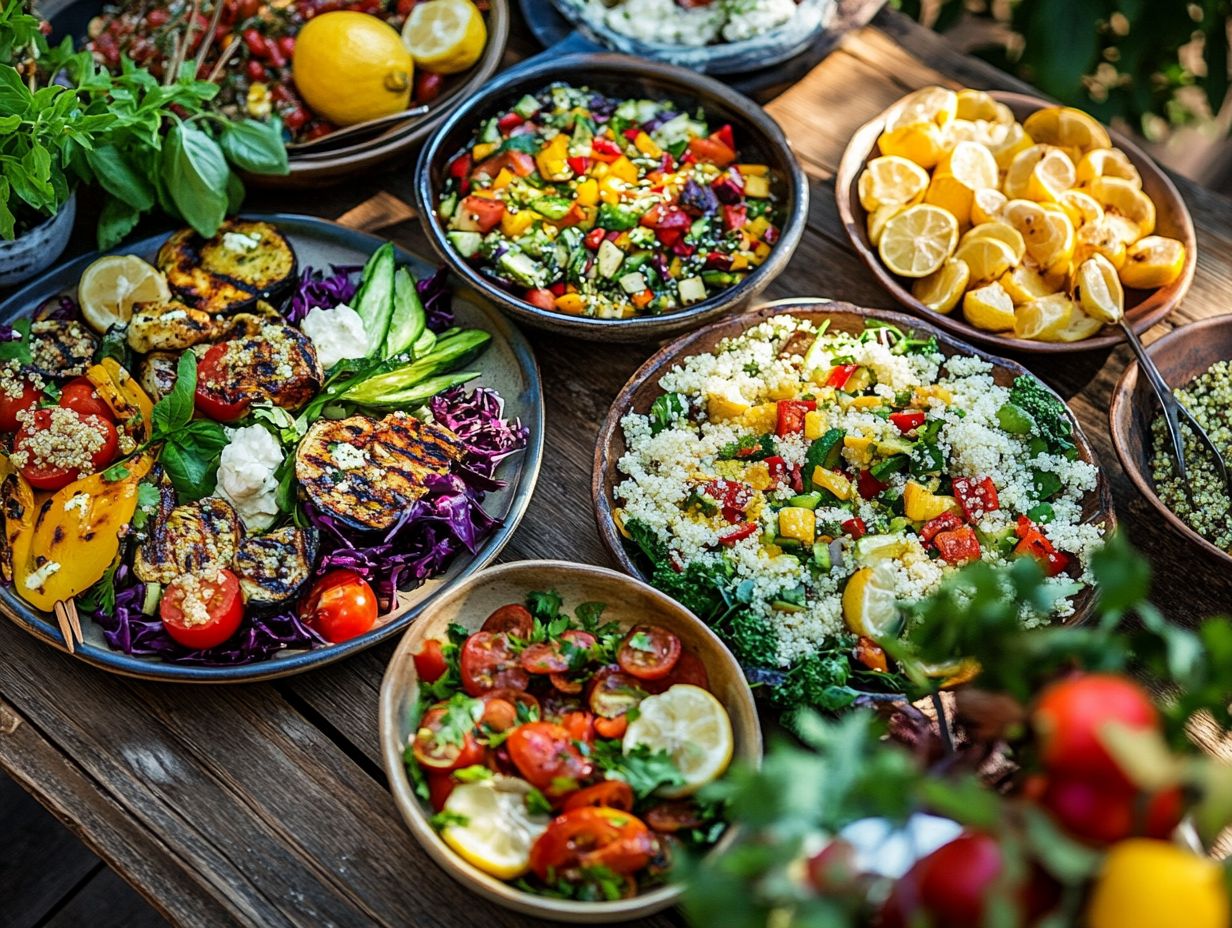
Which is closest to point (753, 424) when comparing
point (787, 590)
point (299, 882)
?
point (787, 590)

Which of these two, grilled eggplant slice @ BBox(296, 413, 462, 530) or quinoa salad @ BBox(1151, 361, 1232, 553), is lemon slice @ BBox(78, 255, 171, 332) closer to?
grilled eggplant slice @ BBox(296, 413, 462, 530)

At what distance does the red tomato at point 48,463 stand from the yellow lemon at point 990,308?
1.92m

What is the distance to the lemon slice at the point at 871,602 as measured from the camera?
2.00m

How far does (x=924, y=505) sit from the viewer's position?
2143mm

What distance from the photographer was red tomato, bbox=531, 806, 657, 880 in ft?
5.43

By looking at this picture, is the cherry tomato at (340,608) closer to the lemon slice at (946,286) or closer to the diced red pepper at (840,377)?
the diced red pepper at (840,377)

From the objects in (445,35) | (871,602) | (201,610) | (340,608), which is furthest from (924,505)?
(445,35)

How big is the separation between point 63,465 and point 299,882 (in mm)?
965

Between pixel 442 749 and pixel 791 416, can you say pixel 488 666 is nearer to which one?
pixel 442 749

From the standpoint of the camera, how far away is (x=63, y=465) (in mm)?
2148

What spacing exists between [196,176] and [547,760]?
1.61 m

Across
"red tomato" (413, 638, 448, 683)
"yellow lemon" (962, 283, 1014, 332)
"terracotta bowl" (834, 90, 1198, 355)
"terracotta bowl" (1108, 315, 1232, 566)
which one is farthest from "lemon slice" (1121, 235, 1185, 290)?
"red tomato" (413, 638, 448, 683)

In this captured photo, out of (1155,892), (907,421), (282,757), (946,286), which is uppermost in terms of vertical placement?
(1155,892)

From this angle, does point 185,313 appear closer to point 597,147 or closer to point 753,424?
point 597,147
